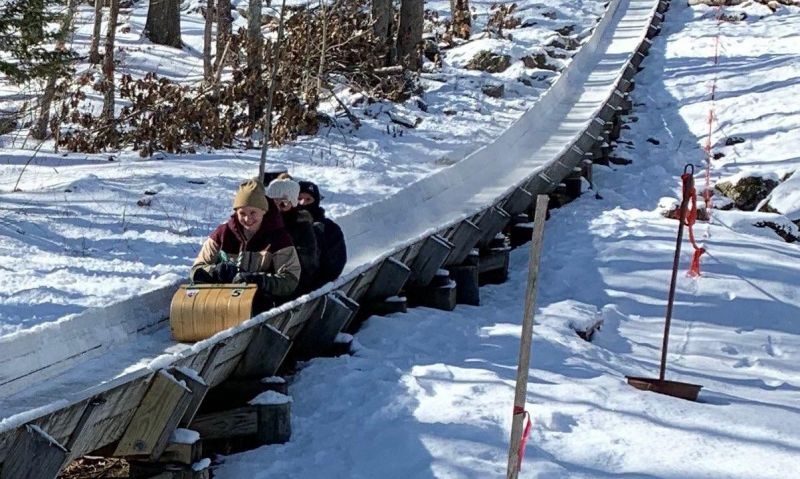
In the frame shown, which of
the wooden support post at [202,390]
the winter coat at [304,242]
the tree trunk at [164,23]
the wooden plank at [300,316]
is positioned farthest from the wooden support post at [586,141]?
the tree trunk at [164,23]

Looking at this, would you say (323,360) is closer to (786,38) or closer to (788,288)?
(788,288)

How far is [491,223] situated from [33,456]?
24.0 feet

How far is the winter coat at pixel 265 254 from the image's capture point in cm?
664

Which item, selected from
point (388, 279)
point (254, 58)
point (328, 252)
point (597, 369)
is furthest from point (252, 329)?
point (254, 58)

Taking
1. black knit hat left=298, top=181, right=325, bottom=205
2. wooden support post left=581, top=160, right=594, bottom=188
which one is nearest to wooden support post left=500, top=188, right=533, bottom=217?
wooden support post left=581, top=160, right=594, bottom=188

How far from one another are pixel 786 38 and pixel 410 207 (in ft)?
55.9

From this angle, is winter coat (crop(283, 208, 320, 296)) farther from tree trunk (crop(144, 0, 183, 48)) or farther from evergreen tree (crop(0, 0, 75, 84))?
tree trunk (crop(144, 0, 183, 48))

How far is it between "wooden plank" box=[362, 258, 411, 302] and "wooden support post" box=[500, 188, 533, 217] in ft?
11.1

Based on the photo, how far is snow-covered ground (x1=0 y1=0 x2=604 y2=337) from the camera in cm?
845

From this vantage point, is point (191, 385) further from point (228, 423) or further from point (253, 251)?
point (253, 251)

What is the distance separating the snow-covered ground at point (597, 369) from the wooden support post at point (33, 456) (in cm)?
150

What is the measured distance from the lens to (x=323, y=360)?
697 centimetres

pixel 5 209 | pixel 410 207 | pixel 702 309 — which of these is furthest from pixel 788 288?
pixel 5 209

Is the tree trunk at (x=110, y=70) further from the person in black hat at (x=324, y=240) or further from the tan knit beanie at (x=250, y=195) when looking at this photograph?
the tan knit beanie at (x=250, y=195)
